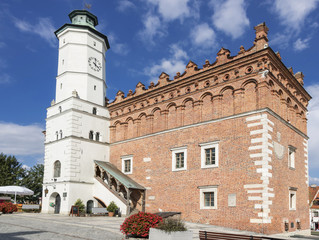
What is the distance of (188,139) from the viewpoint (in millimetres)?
24406

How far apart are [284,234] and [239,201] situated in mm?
3461

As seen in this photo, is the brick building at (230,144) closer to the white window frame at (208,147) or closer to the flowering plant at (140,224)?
the white window frame at (208,147)

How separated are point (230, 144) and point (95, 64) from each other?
55.4ft

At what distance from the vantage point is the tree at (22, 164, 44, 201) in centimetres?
4859

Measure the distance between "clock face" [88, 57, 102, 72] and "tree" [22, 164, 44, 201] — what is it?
23942mm

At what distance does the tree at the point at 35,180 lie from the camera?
48594 millimetres

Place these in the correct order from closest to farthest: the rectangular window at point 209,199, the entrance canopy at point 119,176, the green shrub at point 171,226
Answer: the green shrub at point 171,226
the rectangular window at point 209,199
the entrance canopy at point 119,176

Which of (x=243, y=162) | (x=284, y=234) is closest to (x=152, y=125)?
(x=243, y=162)

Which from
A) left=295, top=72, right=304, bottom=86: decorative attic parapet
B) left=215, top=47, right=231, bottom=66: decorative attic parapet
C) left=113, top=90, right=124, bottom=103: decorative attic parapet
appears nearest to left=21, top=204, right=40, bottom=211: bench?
left=113, top=90, right=124, bottom=103: decorative attic parapet

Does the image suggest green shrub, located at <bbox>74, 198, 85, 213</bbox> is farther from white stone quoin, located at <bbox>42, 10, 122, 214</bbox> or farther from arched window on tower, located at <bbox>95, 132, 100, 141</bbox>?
arched window on tower, located at <bbox>95, 132, 100, 141</bbox>

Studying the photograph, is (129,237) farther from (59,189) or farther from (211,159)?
(59,189)

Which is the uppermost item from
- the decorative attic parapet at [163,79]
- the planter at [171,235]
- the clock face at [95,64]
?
the clock face at [95,64]

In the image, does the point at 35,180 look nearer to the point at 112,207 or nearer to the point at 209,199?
the point at 112,207

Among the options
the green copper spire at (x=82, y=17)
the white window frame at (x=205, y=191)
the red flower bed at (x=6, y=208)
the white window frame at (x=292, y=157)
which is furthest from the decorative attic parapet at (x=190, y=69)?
the red flower bed at (x=6, y=208)
